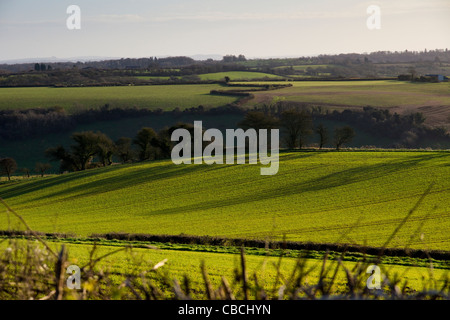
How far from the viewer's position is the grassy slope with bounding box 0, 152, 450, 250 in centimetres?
2894

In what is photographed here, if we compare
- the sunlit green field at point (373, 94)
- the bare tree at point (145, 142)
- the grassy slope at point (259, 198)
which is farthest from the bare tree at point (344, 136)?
the sunlit green field at point (373, 94)

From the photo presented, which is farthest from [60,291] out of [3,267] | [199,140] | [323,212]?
[199,140]

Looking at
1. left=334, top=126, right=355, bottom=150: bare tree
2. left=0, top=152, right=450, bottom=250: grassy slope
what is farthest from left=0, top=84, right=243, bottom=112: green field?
left=0, top=152, right=450, bottom=250: grassy slope

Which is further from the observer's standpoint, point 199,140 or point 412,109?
point 412,109

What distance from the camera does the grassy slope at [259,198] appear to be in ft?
94.9

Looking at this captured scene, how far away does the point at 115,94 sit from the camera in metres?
110

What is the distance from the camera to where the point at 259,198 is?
A: 39062 mm

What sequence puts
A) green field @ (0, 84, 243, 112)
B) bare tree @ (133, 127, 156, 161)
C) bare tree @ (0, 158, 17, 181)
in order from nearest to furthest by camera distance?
bare tree @ (0, 158, 17, 181)
bare tree @ (133, 127, 156, 161)
green field @ (0, 84, 243, 112)

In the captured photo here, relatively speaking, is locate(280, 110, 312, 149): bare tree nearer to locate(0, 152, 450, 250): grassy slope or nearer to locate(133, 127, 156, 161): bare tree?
locate(0, 152, 450, 250): grassy slope

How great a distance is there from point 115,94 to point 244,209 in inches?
3205

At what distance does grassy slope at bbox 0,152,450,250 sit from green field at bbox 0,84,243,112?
44.8 meters

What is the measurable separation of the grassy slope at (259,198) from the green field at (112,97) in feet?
147
